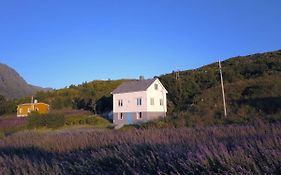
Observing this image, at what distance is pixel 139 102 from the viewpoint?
2339 inches

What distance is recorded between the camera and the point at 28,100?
3937 inches

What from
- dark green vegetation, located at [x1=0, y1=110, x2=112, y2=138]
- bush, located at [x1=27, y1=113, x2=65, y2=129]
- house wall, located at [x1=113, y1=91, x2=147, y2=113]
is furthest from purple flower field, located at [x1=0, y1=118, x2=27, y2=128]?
house wall, located at [x1=113, y1=91, x2=147, y2=113]

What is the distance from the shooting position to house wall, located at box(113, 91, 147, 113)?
193 ft

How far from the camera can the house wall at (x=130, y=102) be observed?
5872 cm

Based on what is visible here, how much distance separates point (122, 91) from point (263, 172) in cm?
5852

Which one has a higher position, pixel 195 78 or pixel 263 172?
pixel 195 78

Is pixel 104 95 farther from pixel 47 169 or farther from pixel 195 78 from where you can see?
pixel 47 169

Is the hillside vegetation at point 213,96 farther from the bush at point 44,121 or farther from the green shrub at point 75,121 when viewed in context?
the bush at point 44,121

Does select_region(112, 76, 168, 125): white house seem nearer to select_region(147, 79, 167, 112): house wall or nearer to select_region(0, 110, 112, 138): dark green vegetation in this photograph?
select_region(147, 79, 167, 112): house wall

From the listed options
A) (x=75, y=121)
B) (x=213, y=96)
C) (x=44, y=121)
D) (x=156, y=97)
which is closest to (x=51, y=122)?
(x=44, y=121)

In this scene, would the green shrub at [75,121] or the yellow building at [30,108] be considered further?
the yellow building at [30,108]

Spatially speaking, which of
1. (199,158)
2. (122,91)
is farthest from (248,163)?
(122,91)

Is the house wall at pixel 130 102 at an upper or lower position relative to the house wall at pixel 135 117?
upper

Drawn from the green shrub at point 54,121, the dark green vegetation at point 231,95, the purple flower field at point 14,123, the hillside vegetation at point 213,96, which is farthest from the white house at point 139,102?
Result: the purple flower field at point 14,123
